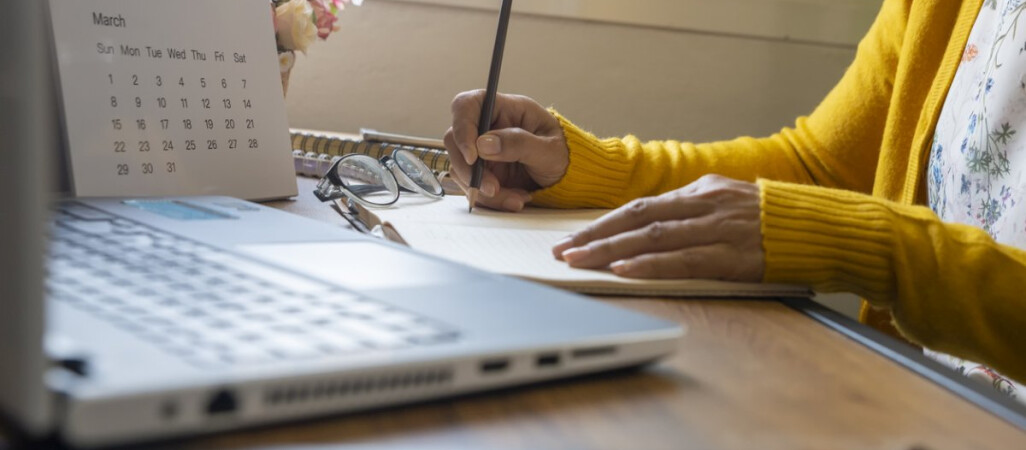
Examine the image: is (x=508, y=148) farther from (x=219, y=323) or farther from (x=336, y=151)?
(x=219, y=323)

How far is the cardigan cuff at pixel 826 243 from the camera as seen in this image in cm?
→ 62

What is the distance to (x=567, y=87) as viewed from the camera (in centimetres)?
171

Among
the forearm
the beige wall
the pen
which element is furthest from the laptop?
the beige wall

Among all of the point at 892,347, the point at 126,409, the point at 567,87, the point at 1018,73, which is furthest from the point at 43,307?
the point at 567,87

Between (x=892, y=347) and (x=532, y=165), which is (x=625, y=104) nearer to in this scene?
(x=532, y=165)

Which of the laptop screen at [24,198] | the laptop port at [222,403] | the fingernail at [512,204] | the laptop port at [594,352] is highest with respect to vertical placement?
the laptop screen at [24,198]

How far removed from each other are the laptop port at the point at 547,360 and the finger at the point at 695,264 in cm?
23

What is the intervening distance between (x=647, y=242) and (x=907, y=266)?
0.18 metres

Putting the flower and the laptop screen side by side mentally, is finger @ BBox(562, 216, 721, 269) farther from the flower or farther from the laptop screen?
the flower

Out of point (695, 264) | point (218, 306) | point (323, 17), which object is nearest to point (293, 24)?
point (323, 17)

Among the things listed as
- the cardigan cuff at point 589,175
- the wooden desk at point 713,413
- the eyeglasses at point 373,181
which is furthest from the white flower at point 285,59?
the wooden desk at point 713,413

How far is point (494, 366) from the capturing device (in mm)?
344

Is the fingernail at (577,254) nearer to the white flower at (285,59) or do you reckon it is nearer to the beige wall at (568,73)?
the white flower at (285,59)

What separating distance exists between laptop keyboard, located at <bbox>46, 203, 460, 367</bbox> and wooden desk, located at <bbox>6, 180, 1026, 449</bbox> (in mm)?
26
